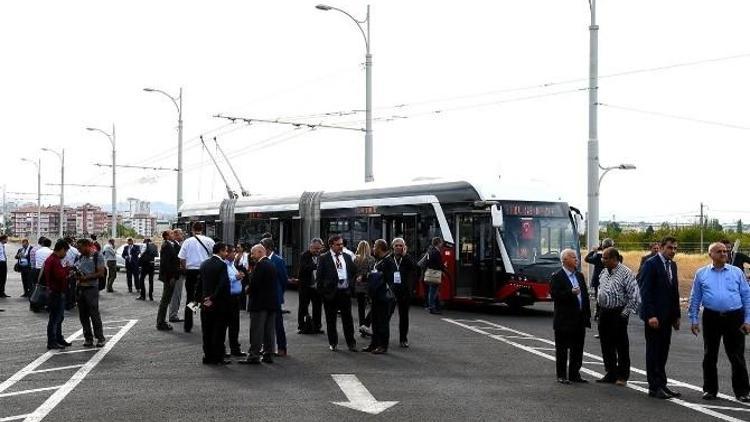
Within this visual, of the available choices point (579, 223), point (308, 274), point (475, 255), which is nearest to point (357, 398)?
point (308, 274)

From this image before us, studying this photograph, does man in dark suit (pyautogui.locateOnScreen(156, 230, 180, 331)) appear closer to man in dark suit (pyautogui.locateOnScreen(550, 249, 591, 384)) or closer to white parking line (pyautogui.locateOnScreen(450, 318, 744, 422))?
white parking line (pyautogui.locateOnScreen(450, 318, 744, 422))

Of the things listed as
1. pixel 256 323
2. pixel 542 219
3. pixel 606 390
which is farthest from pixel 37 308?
pixel 606 390

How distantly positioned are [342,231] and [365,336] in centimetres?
993

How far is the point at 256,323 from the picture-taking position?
40.7ft

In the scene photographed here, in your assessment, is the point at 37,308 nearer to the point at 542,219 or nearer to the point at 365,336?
the point at 365,336

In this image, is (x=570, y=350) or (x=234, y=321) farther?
(x=234, y=321)

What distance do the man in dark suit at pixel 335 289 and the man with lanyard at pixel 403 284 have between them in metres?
0.75

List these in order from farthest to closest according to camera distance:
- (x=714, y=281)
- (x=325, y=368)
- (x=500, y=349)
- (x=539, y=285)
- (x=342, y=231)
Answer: (x=342, y=231) < (x=539, y=285) < (x=500, y=349) < (x=325, y=368) < (x=714, y=281)

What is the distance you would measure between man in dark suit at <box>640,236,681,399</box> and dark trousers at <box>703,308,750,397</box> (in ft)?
1.11

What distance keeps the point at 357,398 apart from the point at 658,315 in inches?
134

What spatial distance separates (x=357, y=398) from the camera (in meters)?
9.61

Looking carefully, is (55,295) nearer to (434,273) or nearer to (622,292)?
(622,292)

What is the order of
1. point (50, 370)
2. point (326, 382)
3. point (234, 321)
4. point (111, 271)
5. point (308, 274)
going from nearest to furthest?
point (326, 382) → point (50, 370) → point (234, 321) → point (308, 274) → point (111, 271)

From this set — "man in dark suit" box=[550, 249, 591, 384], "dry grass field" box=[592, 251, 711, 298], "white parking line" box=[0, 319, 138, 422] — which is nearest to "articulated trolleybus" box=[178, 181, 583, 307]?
"white parking line" box=[0, 319, 138, 422]
